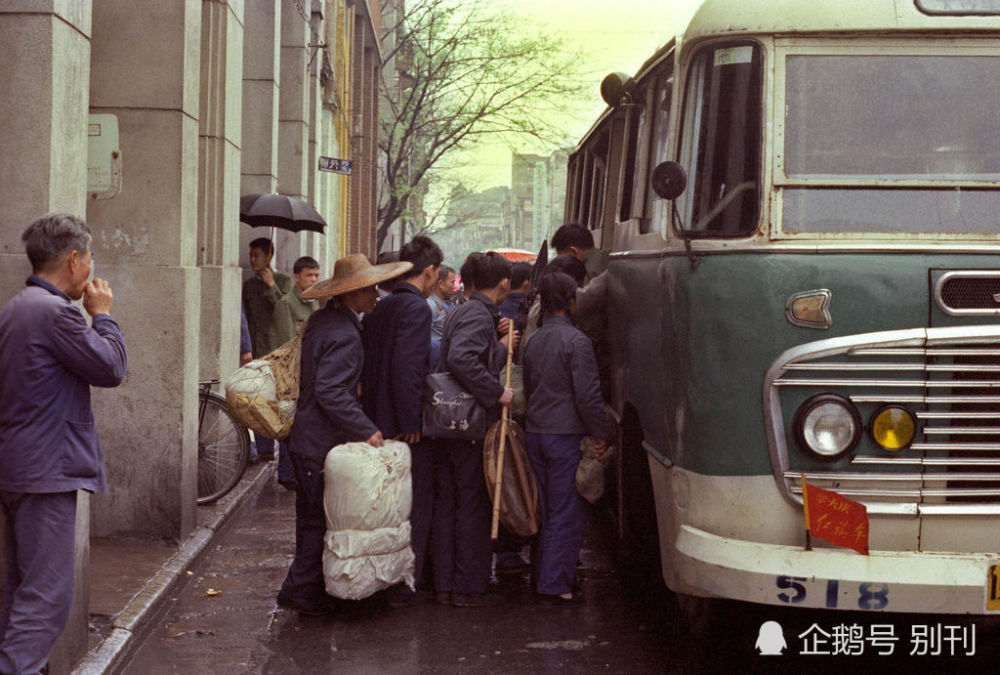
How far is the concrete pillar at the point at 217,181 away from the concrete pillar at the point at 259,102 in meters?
4.58

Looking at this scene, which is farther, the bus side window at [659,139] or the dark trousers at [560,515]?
the dark trousers at [560,515]

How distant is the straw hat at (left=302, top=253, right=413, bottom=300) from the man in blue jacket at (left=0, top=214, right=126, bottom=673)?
2.01 meters

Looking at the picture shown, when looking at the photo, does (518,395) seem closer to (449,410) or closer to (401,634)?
(449,410)

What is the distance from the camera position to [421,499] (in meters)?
7.53

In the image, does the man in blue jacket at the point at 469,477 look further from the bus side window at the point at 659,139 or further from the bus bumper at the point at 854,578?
the bus bumper at the point at 854,578

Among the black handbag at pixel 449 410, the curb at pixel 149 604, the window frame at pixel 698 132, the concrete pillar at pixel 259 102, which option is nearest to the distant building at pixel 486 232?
the concrete pillar at pixel 259 102

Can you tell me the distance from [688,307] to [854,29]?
51.4 inches

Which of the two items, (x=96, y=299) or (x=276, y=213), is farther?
(x=276, y=213)

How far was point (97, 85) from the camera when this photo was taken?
28.9ft

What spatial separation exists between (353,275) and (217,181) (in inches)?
183

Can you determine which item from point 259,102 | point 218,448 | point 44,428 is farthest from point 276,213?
point 44,428

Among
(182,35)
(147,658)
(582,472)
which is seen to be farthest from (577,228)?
(147,658)

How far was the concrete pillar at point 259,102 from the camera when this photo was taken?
16.2m

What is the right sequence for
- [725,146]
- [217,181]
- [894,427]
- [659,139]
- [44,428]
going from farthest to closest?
[217,181] → [659,139] → [725,146] → [894,427] → [44,428]
